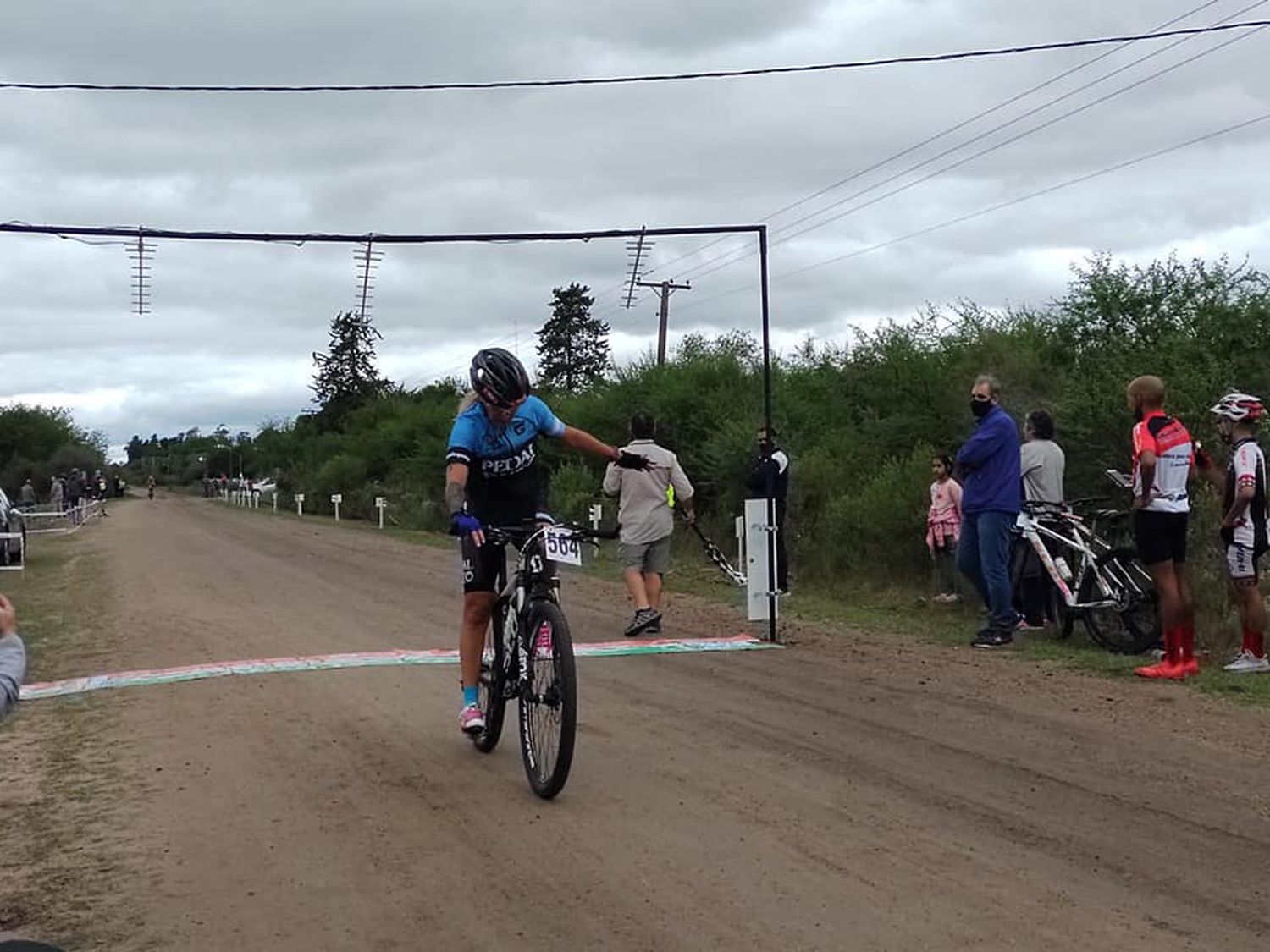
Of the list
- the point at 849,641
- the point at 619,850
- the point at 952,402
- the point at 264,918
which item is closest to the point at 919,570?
the point at 952,402

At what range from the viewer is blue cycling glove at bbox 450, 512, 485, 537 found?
634 cm

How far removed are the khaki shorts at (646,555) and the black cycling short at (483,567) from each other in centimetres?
505

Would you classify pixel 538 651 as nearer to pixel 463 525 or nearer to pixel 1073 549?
pixel 463 525

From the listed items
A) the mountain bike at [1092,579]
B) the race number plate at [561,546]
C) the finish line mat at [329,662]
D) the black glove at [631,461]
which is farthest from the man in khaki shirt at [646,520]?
the race number plate at [561,546]

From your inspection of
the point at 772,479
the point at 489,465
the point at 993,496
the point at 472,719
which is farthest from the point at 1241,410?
the point at 472,719

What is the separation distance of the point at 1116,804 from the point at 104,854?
4373 millimetres

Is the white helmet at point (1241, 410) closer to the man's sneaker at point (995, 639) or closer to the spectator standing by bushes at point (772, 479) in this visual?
the man's sneaker at point (995, 639)

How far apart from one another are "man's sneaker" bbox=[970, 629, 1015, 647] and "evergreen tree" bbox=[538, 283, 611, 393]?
2522cm

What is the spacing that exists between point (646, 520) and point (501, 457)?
533 cm

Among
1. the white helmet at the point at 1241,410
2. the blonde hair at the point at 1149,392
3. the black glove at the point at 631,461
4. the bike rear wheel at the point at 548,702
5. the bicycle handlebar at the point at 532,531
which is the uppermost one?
the blonde hair at the point at 1149,392

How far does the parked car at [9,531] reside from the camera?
24.4m

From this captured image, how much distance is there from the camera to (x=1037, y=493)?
11.7m

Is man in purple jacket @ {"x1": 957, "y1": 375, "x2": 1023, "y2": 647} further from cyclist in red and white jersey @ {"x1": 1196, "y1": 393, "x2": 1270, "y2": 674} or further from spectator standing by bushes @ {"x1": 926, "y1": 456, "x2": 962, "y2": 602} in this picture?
spectator standing by bushes @ {"x1": 926, "y1": 456, "x2": 962, "y2": 602}

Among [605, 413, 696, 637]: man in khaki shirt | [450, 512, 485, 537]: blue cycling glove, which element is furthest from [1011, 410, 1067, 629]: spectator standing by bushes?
[450, 512, 485, 537]: blue cycling glove
